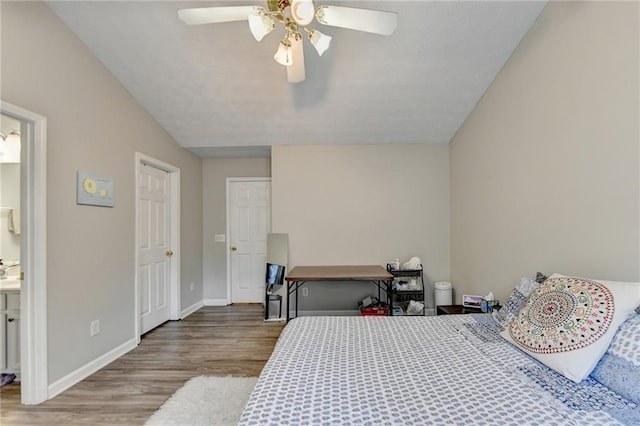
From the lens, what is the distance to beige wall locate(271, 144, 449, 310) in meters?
4.28

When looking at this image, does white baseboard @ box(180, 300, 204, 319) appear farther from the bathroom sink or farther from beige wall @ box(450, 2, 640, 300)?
beige wall @ box(450, 2, 640, 300)

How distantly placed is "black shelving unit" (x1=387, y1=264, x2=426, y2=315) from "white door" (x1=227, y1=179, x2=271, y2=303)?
2040 mm

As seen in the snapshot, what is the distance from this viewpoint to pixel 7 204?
3.23 m

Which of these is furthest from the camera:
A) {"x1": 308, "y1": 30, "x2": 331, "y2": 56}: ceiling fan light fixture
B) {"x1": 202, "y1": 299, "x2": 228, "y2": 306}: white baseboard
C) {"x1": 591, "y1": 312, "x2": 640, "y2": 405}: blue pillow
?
{"x1": 202, "y1": 299, "x2": 228, "y2": 306}: white baseboard

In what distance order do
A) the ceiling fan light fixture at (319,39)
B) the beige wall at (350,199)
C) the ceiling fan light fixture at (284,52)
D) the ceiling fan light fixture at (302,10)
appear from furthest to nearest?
the beige wall at (350,199) < the ceiling fan light fixture at (284,52) < the ceiling fan light fixture at (319,39) < the ceiling fan light fixture at (302,10)

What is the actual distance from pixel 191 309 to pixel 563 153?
14.9ft

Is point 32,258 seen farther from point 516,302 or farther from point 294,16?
point 516,302


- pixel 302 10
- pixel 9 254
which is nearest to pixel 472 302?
pixel 302 10

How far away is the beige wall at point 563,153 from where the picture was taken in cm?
175

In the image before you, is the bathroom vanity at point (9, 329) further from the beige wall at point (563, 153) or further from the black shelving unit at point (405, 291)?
the beige wall at point (563, 153)

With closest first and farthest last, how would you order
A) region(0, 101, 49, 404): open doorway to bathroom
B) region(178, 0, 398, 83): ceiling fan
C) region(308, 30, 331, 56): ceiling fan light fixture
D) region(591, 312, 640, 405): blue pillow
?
region(591, 312, 640, 405): blue pillow
region(178, 0, 398, 83): ceiling fan
region(308, 30, 331, 56): ceiling fan light fixture
region(0, 101, 49, 404): open doorway to bathroom

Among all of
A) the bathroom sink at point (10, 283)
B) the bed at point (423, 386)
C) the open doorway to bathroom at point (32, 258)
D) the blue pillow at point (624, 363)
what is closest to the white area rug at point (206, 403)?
the bed at point (423, 386)

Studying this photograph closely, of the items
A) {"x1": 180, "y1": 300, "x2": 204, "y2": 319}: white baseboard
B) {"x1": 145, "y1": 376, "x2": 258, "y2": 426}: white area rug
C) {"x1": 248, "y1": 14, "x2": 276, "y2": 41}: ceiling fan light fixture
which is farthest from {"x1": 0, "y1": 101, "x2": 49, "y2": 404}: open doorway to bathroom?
{"x1": 180, "y1": 300, "x2": 204, "y2": 319}: white baseboard

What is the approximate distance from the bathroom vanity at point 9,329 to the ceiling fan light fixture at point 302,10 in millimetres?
2861
